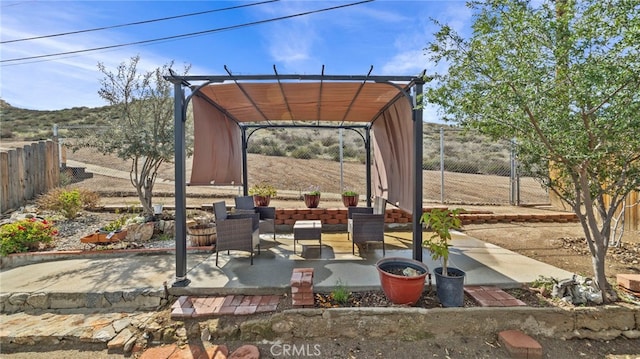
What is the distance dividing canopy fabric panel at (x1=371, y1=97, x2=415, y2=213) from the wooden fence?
825 centimetres

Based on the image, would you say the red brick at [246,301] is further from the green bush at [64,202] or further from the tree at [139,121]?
the green bush at [64,202]

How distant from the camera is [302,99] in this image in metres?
4.86

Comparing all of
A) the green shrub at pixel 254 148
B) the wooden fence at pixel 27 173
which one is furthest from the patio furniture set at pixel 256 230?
the green shrub at pixel 254 148

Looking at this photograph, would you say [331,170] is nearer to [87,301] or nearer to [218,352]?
[87,301]

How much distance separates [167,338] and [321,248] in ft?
8.64

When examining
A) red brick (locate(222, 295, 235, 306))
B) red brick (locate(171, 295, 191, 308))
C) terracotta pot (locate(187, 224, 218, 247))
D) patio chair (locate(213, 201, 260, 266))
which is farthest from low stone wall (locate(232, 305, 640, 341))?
terracotta pot (locate(187, 224, 218, 247))

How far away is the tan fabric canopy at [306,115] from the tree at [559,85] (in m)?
1.02

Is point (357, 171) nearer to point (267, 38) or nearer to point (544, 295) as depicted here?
point (267, 38)

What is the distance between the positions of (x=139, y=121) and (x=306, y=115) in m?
3.62

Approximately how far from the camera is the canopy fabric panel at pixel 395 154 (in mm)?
4301

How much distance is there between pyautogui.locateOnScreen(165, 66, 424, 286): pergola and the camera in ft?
11.8

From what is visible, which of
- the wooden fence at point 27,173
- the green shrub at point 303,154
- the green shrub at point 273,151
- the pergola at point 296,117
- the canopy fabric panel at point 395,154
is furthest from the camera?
the green shrub at point 273,151

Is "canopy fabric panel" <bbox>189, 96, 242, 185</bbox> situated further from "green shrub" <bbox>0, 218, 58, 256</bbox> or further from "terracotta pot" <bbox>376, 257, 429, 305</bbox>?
"terracotta pot" <bbox>376, 257, 429, 305</bbox>

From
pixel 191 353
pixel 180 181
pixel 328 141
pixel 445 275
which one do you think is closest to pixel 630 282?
pixel 445 275
